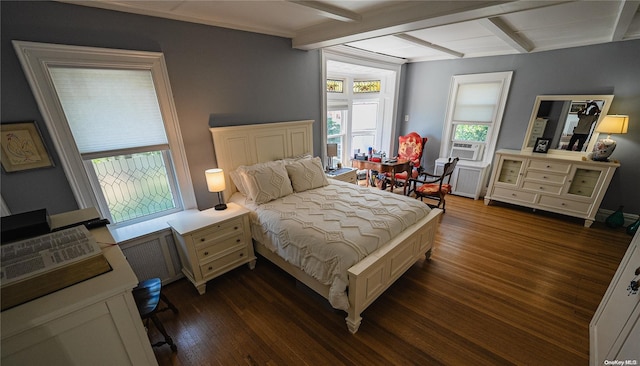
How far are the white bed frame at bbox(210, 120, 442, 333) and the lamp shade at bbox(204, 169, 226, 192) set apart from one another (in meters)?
0.29

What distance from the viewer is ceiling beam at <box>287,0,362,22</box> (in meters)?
1.86

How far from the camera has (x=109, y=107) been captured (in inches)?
77.5

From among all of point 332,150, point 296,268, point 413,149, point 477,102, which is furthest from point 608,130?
point 296,268

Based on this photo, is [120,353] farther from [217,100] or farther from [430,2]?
[430,2]

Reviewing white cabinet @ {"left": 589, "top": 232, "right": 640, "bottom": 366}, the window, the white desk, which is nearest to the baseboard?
white cabinet @ {"left": 589, "top": 232, "right": 640, "bottom": 366}

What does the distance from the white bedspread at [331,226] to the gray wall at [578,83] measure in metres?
3.06

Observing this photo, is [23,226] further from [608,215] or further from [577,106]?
[608,215]

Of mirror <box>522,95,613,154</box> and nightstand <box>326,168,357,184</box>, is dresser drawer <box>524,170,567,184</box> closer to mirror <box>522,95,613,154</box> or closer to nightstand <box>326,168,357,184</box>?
mirror <box>522,95,613,154</box>

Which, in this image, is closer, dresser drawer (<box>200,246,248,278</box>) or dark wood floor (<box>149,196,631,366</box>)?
dark wood floor (<box>149,196,631,366</box>)

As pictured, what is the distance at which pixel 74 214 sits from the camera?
1.50m

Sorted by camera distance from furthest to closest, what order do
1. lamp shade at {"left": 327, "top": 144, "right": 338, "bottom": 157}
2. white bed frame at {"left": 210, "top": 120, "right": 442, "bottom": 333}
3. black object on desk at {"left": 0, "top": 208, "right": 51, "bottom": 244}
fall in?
lamp shade at {"left": 327, "top": 144, "right": 338, "bottom": 157} < white bed frame at {"left": 210, "top": 120, "right": 442, "bottom": 333} < black object on desk at {"left": 0, "top": 208, "right": 51, "bottom": 244}

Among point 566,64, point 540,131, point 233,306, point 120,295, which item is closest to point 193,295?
point 233,306

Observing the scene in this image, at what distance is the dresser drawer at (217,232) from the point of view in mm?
2144

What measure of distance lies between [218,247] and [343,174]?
2068 millimetres
